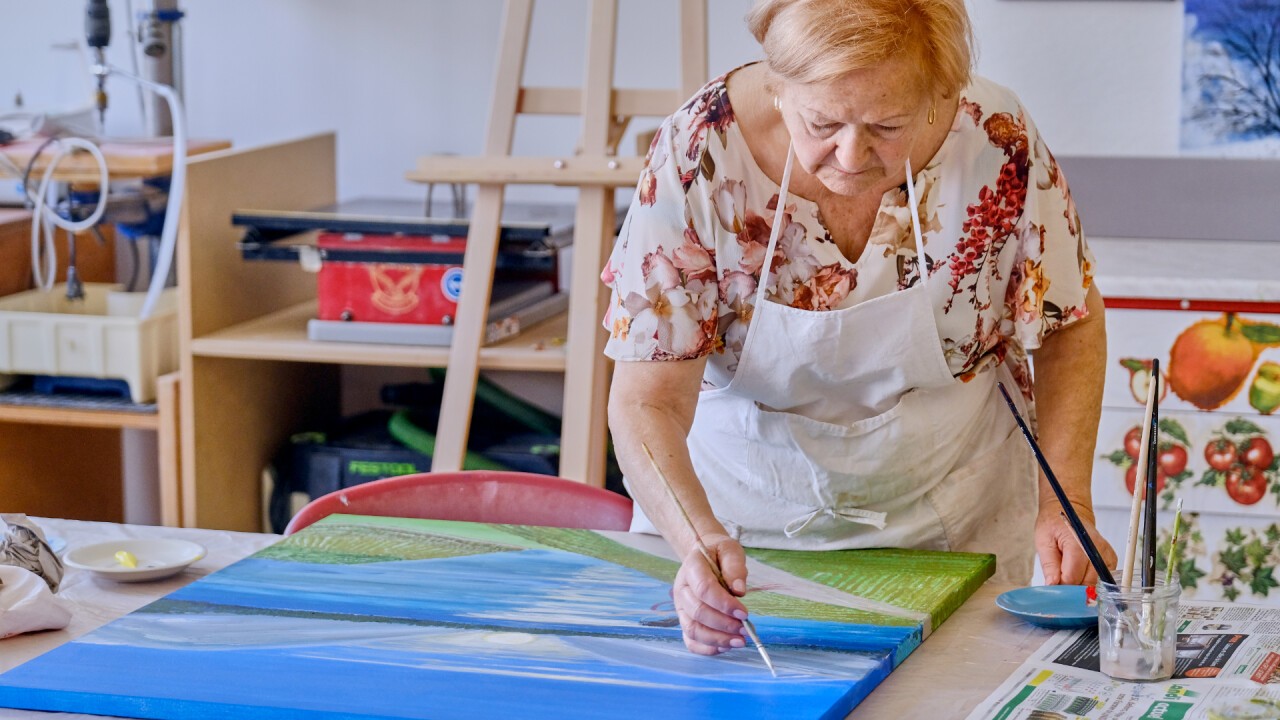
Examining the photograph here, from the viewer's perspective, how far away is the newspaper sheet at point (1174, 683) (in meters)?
1.08

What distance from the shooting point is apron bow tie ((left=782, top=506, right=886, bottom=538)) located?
4.92 ft

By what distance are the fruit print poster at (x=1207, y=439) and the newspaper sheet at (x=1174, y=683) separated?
103cm

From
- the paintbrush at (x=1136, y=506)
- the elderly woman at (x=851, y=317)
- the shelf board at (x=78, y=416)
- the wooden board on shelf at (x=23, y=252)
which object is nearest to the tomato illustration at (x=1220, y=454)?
the elderly woman at (x=851, y=317)

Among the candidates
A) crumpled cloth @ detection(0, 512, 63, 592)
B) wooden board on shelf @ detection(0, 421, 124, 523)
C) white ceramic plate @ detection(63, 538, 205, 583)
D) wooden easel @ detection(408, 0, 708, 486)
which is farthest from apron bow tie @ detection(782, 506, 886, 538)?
wooden board on shelf @ detection(0, 421, 124, 523)

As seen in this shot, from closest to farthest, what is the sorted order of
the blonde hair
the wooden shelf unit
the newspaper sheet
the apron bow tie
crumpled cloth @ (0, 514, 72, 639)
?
the newspaper sheet, the blonde hair, crumpled cloth @ (0, 514, 72, 639), the apron bow tie, the wooden shelf unit

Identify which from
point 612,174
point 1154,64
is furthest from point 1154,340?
point 612,174

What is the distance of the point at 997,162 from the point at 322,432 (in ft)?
6.16

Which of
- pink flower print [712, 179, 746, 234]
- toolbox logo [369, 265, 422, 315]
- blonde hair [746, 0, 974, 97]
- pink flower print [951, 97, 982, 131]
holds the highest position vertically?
blonde hair [746, 0, 974, 97]

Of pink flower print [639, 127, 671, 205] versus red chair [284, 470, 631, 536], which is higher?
pink flower print [639, 127, 671, 205]

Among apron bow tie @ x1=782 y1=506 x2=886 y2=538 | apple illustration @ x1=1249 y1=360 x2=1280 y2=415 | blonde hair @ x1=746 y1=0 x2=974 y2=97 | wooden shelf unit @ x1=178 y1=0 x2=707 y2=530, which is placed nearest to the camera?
blonde hair @ x1=746 y1=0 x2=974 y2=97

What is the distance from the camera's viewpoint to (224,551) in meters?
1.56

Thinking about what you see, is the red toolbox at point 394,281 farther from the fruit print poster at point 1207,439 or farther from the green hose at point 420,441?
the fruit print poster at point 1207,439

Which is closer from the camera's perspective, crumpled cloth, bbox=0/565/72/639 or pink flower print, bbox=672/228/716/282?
crumpled cloth, bbox=0/565/72/639

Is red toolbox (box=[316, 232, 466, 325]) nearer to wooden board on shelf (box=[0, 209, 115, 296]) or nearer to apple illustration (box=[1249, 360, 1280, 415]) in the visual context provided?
wooden board on shelf (box=[0, 209, 115, 296])
